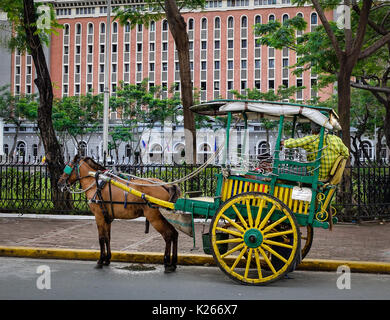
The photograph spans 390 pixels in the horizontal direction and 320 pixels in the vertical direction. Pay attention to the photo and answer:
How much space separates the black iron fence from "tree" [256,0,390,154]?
1.23 metres

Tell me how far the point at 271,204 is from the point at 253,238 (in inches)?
19.3

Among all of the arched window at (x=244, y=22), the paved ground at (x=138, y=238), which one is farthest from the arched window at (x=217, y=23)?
the paved ground at (x=138, y=238)

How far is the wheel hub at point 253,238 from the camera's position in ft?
18.8

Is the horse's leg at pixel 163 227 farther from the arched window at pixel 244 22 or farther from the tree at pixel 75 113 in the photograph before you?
the arched window at pixel 244 22

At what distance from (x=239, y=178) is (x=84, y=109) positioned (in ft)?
143

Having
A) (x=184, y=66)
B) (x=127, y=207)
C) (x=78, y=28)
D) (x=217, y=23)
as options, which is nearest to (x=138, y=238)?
(x=127, y=207)

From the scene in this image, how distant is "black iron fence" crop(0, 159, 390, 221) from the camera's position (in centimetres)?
1180

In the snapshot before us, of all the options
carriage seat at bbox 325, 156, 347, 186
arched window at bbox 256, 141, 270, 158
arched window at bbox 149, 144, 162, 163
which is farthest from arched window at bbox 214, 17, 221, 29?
carriage seat at bbox 325, 156, 347, 186

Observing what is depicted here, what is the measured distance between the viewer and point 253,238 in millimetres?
5746

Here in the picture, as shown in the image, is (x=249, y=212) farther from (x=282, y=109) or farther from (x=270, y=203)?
(x=282, y=109)

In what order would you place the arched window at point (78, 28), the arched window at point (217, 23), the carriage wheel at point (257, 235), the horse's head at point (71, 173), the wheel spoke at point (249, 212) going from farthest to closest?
the arched window at point (78, 28) < the arched window at point (217, 23) < the horse's head at point (71, 173) < the wheel spoke at point (249, 212) < the carriage wheel at point (257, 235)

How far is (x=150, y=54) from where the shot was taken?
59.8m

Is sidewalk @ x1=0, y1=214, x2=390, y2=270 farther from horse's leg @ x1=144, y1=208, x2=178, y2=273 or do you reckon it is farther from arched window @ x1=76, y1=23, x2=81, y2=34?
arched window @ x1=76, y1=23, x2=81, y2=34

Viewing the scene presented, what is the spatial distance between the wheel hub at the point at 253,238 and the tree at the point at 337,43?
745 cm
